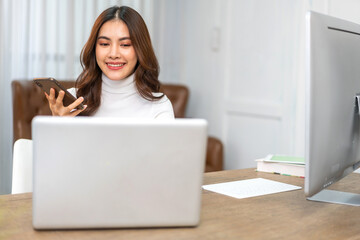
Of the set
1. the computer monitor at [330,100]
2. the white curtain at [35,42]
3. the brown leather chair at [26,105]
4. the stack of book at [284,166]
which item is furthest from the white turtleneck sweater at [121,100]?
the white curtain at [35,42]

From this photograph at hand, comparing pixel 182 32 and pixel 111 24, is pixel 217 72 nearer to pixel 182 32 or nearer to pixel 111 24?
pixel 182 32

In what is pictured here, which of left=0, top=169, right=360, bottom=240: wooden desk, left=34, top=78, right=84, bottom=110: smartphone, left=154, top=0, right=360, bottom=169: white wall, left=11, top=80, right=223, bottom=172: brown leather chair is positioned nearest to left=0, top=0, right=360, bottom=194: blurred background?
left=154, top=0, right=360, bottom=169: white wall

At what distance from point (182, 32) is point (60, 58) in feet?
3.98

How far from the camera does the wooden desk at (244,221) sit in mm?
1128

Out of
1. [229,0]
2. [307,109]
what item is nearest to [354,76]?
[307,109]

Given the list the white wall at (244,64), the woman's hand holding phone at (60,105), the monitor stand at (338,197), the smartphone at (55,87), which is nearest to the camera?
the monitor stand at (338,197)

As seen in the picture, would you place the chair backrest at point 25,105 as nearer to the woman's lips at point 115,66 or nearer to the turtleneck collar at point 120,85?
the turtleneck collar at point 120,85

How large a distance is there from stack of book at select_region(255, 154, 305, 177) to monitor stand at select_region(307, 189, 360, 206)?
0.83ft

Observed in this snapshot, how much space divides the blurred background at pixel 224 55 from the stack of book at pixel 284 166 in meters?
A: 1.57

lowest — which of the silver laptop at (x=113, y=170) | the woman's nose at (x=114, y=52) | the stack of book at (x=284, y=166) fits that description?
the stack of book at (x=284, y=166)

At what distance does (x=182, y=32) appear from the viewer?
457 centimetres

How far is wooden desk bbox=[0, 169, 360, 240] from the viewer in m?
1.13

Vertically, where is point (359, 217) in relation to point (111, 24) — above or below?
below

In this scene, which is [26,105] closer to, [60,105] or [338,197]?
[60,105]
